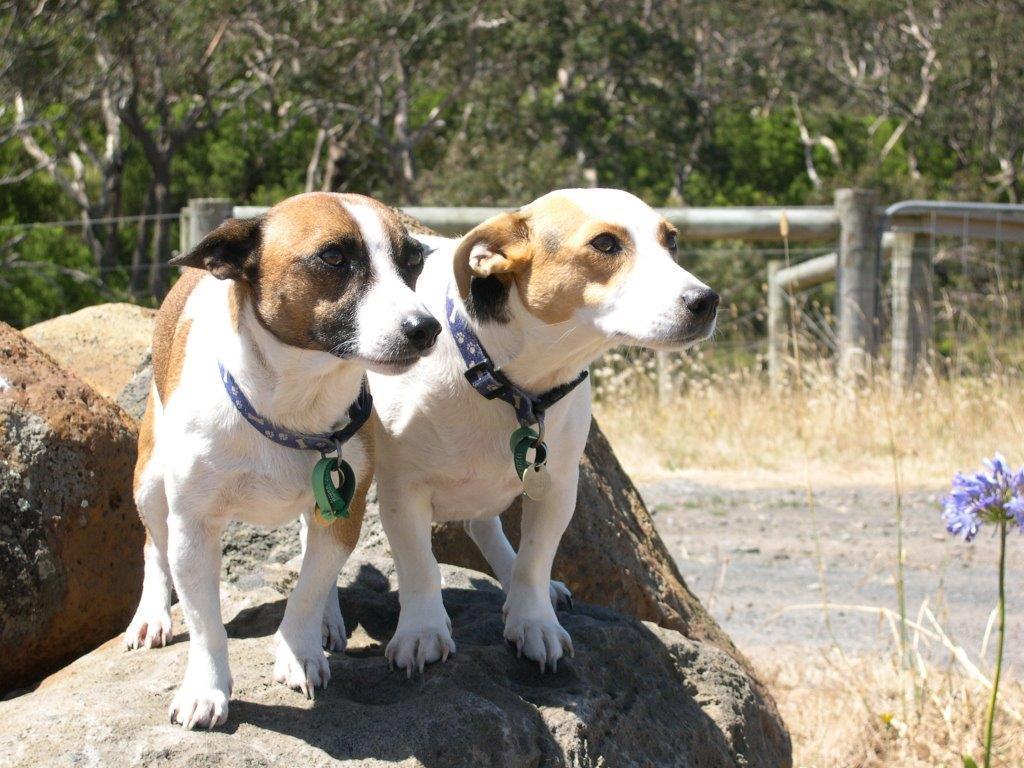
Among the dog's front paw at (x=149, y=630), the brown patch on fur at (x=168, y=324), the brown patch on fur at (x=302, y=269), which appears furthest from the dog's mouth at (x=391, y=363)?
the dog's front paw at (x=149, y=630)

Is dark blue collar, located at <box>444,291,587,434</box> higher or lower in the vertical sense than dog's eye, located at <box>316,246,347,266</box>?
lower

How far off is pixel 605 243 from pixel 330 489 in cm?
91

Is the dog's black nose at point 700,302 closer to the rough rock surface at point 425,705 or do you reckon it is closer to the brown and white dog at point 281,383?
the brown and white dog at point 281,383

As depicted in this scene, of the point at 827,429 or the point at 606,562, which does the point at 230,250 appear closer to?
the point at 606,562

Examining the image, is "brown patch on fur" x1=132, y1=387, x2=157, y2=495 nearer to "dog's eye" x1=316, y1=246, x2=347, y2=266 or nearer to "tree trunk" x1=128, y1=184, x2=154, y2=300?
"dog's eye" x1=316, y1=246, x2=347, y2=266

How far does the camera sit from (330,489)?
295 cm

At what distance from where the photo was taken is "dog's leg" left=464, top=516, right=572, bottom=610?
13.0ft

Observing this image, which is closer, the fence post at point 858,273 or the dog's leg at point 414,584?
the dog's leg at point 414,584

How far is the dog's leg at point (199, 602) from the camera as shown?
2.95 metres

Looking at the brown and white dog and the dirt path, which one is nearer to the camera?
the brown and white dog

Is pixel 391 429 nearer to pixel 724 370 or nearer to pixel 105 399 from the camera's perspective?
pixel 105 399

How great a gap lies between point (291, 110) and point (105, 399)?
793 inches

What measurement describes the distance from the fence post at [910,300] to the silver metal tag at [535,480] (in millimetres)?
6946

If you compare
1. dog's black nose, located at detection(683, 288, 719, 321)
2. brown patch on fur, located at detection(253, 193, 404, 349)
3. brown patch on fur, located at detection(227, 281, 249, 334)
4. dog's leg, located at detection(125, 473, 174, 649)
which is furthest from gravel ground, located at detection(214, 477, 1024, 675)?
dog's black nose, located at detection(683, 288, 719, 321)
